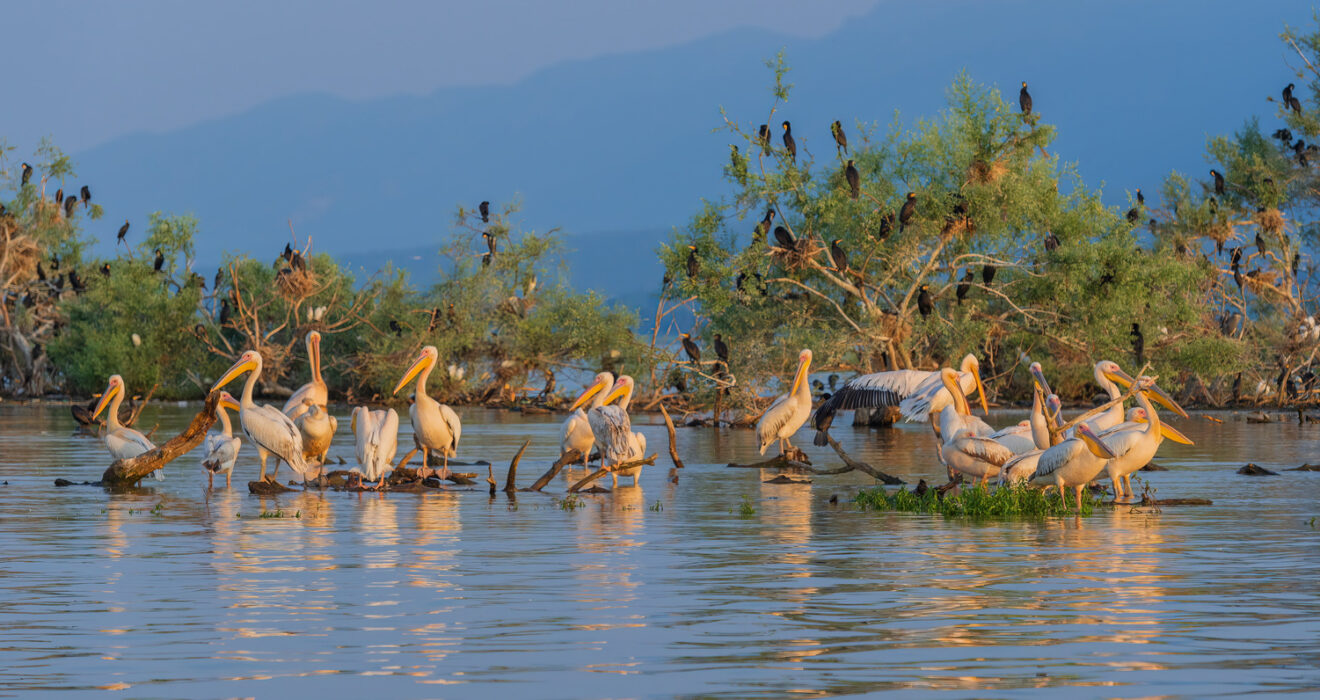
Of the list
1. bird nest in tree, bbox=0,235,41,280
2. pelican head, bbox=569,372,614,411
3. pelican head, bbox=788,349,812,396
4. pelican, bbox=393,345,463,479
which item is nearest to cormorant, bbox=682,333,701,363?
pelican head, bbox=788,349,812,396

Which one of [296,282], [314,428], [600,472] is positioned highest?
[296,282]

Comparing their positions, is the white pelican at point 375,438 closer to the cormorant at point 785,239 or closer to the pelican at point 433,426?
the pelican at point 433,426

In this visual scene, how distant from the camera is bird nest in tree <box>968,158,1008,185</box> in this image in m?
34.8

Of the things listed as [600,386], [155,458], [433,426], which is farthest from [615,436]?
[155,458]

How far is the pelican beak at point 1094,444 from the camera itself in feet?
47.1

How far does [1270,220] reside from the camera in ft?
147

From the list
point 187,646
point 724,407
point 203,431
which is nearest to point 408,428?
point 724,407

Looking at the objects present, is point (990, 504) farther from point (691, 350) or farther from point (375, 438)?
point (691, 350)

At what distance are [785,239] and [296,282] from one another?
16.1 meters

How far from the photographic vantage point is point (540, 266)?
165 ft

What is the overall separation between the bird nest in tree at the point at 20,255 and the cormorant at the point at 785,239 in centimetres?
3191

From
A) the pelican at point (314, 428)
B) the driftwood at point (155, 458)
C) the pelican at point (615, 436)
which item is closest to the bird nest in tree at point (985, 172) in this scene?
the pelican at point (615, 436)

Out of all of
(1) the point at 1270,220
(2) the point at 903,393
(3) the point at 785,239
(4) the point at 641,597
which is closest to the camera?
(4) the point at 641,597

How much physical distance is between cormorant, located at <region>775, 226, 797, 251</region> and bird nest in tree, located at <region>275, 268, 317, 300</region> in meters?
15.6
